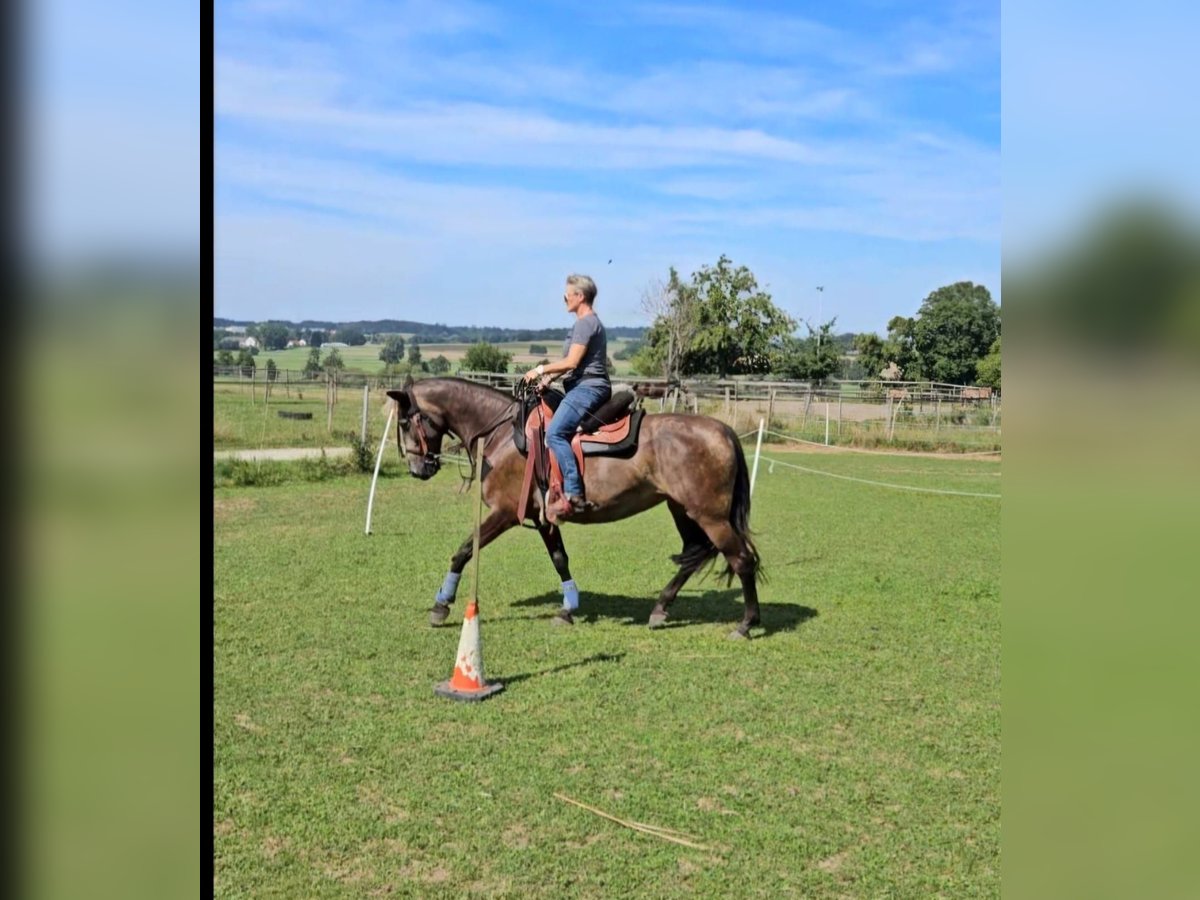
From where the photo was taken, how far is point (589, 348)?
6.02 m

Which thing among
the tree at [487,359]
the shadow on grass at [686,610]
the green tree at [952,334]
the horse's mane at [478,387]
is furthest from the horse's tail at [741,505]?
the tree at [487,359]

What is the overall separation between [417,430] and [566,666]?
7.34 feet

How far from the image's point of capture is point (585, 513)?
21.1 feet

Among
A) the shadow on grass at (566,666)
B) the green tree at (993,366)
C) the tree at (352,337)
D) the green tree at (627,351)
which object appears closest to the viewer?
the green tree at (993,366)

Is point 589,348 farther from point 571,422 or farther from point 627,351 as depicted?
point 627,351

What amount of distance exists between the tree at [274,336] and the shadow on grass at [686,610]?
23.0m

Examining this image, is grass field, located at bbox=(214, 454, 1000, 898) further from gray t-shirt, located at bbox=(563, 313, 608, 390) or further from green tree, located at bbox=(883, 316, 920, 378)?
green tree, located at bbox=(883, 316, 920, 378)

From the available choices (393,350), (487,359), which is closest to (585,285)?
(393,350)

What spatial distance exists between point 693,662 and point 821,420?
75.8 feet

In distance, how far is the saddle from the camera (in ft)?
20.6

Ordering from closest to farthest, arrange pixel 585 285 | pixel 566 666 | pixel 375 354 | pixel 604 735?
1. pixel 604 735
2. pixel 566 666
3. pixel 585 285
4. pixel 375 354

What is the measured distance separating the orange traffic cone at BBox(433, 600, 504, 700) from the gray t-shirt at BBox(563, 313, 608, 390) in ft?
6.31

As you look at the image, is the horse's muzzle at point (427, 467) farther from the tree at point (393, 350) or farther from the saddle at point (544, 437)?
the tree at point (393, 350)

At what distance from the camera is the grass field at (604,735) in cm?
329
